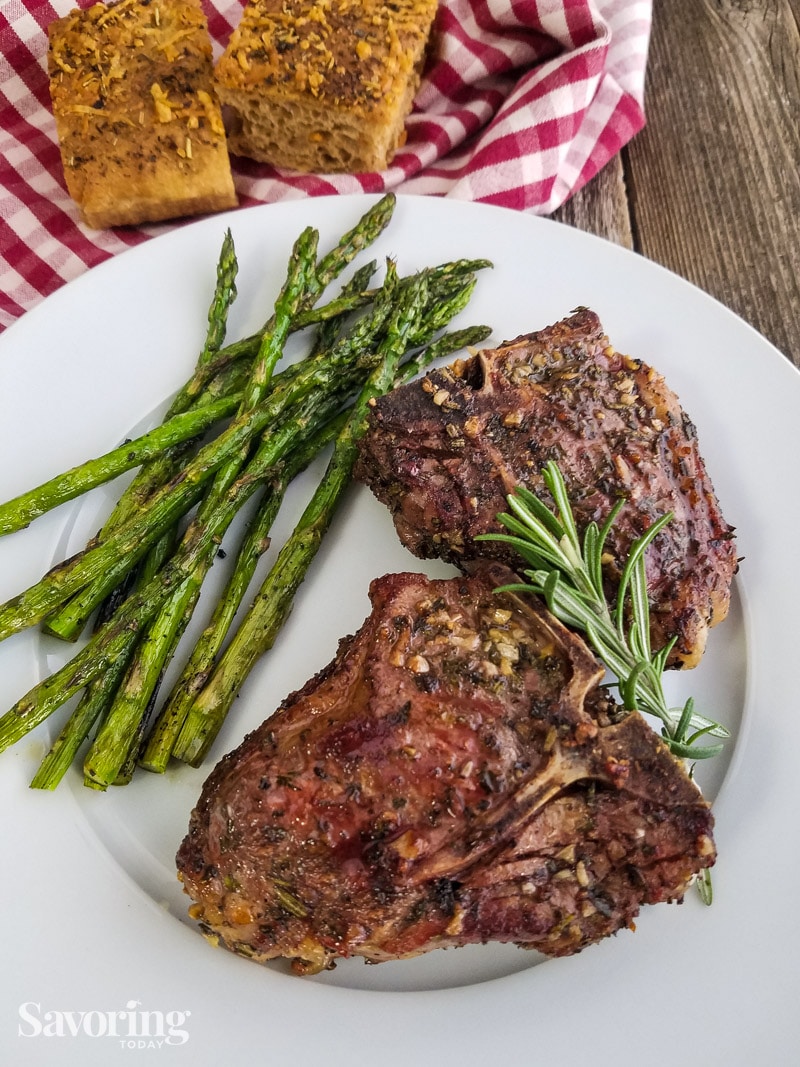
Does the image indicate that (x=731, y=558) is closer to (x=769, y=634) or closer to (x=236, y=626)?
(x=769, y=634)

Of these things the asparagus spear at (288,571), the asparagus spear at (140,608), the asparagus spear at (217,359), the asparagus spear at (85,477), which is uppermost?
the asparagus spear at (85,477)

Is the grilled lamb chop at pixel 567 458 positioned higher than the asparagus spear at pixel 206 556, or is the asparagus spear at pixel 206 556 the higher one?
the asparagus spear at pixel 206 556

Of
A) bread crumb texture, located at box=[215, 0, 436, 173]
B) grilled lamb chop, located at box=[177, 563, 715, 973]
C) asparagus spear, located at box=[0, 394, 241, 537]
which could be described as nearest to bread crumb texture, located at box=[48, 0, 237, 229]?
bread crumb texture, located at box=[215, 0, 436, 173]

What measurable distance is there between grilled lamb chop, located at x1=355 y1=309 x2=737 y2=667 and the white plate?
21.8 inches

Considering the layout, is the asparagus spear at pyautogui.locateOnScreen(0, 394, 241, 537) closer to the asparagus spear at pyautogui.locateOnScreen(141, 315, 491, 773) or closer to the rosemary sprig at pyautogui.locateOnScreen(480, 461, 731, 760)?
the asparagus spear at pyautogui.locateOnScreen(141, 315, 491, 773)

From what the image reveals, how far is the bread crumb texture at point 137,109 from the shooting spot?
13.8 ft

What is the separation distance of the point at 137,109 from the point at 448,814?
3.59 m

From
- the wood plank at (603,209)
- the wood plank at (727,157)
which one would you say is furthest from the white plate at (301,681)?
the wood plank at (727,157)

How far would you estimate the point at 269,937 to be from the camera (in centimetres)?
262

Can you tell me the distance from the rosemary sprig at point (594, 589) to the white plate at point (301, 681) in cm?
76

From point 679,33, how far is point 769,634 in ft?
12.6

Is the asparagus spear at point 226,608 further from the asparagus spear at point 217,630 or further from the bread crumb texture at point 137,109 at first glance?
the bread crumb texture at point 137,109

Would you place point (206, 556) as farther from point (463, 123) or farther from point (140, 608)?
point (463, 123)

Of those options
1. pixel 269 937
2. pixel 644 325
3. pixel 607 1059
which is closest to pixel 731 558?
pixel 644 325
